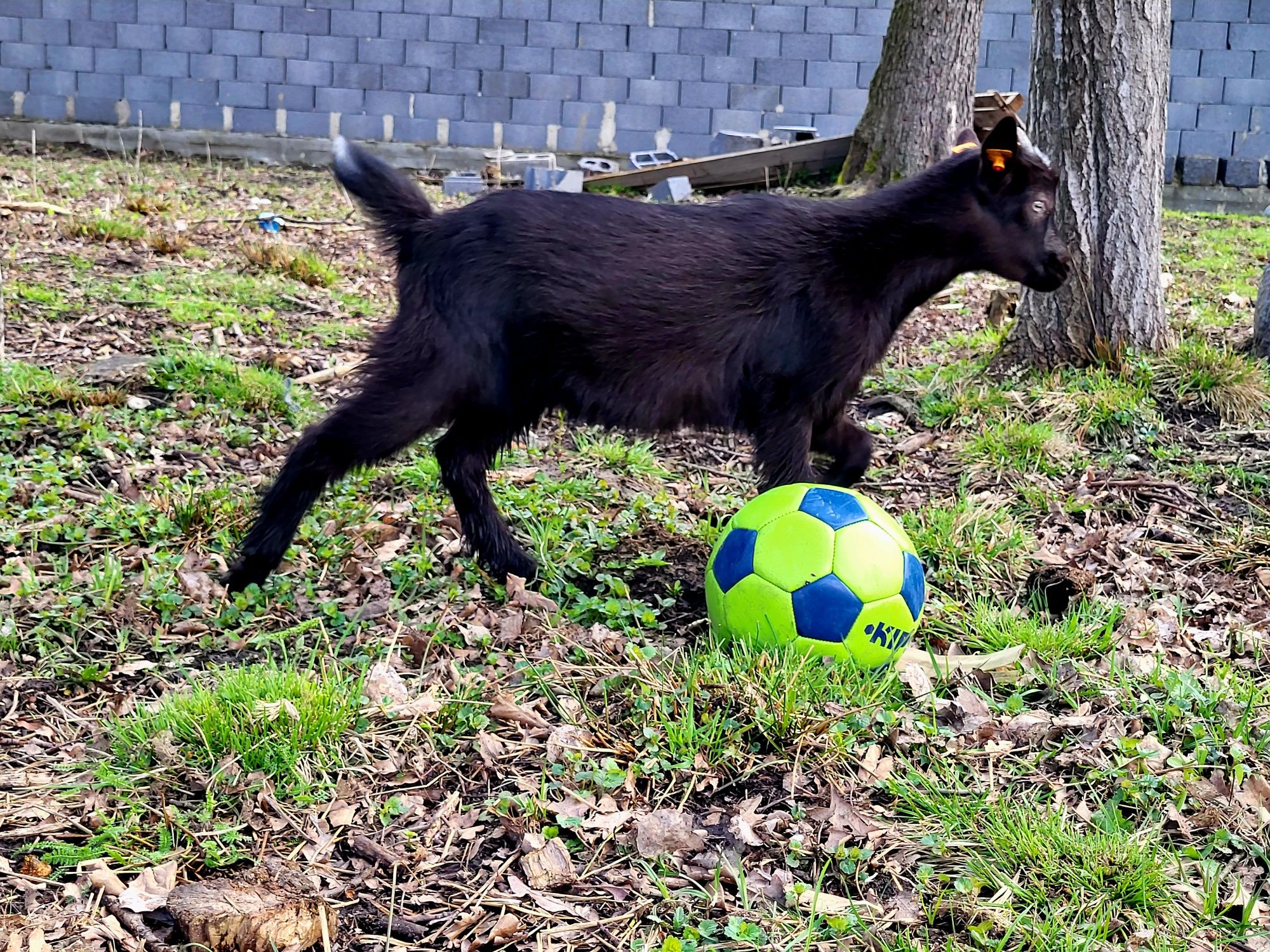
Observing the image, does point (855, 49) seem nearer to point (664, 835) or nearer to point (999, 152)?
point (999, 152)

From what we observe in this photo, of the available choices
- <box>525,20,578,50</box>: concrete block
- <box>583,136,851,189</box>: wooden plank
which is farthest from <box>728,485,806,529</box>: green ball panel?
<box>525,20,578,50</box>: concrete block

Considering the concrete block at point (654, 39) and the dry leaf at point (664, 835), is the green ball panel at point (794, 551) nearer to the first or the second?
the dry leaf at point (664, 835)

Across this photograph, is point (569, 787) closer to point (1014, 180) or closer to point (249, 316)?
point (1014, 180)

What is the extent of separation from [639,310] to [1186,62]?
12.3m

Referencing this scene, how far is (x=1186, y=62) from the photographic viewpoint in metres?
13.6

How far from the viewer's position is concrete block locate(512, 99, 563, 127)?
46.7ft

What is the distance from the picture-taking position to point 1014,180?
14.4 feet

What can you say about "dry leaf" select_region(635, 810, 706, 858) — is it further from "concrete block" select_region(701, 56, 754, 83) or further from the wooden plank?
"concrete block" select_region(701, 56, 754, 83)

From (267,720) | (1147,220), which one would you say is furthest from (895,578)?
(1147,220)

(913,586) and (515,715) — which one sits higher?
(913,586)

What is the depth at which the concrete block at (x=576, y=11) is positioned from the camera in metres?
13.9

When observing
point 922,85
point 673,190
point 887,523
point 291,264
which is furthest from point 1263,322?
point 673,190

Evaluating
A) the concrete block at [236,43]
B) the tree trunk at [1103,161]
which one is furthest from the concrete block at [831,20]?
the tree trunk at [1103,161]

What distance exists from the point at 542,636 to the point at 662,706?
662 mm
